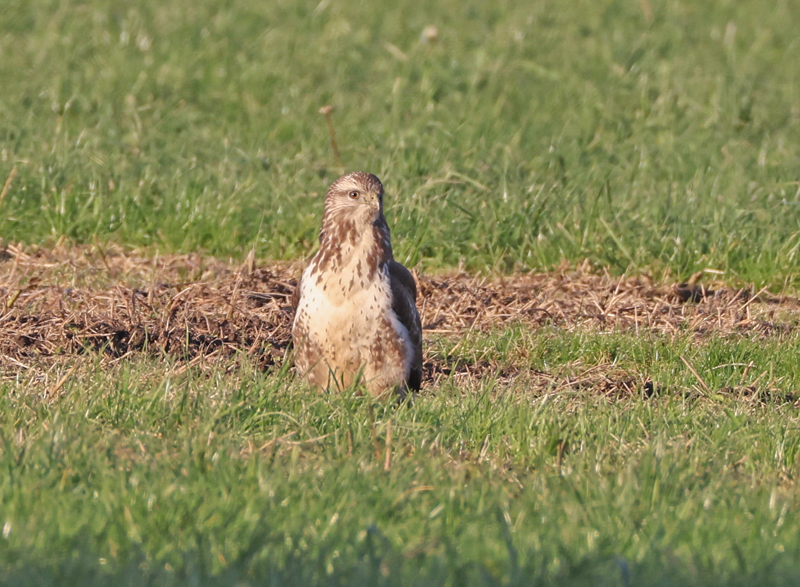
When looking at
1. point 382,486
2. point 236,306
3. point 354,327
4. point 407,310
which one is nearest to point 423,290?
point 236,306

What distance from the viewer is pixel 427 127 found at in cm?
1088

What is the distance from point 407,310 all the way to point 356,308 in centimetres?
28

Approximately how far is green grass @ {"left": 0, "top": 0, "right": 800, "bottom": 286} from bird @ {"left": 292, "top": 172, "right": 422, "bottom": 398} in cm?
290

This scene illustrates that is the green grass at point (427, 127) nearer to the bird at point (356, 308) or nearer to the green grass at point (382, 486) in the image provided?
the bird at point (356, 308)

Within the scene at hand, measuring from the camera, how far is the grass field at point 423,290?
11.8ft

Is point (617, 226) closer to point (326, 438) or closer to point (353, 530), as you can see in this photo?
point (326, 438)

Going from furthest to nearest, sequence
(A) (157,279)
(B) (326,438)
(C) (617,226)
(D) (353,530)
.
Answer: (C) (617,226), (A) (157,279), (B) (326,438), (D) (353,530)

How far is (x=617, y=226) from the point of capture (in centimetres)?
880

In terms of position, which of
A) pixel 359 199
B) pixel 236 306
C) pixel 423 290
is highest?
pixel 359 199

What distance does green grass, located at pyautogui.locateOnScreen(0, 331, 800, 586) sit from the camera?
10.9 ft

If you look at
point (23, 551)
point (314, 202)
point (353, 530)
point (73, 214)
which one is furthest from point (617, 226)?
point (23, 551)

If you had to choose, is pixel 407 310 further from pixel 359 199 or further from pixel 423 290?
pixel 423 290

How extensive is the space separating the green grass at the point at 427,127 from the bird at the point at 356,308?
290 centimetres

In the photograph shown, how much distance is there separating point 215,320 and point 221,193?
265 cm
